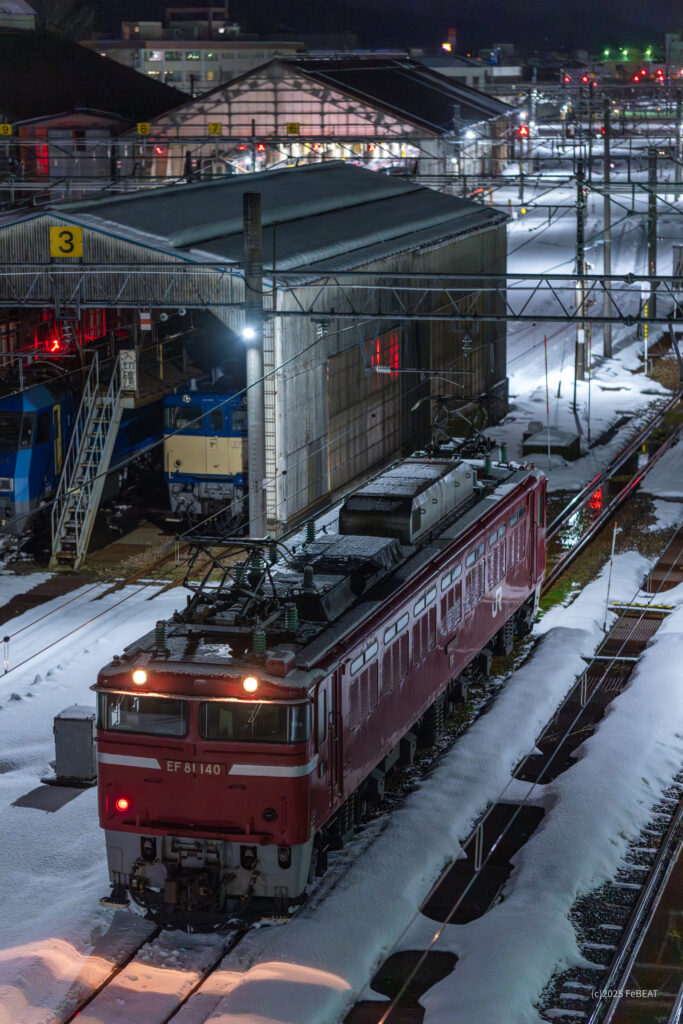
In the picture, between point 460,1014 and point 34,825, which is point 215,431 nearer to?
point 34,825

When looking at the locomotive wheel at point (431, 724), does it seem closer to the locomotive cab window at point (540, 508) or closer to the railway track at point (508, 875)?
the railway track at point (508, 875)

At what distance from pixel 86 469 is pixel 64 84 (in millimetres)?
43250

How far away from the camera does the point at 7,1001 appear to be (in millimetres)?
13375

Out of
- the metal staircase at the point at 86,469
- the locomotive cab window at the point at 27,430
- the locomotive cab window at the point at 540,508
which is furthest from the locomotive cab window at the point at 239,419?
the locomotive cab window at the point at 540,508

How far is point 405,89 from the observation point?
7281 cm

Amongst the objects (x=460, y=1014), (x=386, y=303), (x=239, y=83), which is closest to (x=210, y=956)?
(x=460, y=1014)

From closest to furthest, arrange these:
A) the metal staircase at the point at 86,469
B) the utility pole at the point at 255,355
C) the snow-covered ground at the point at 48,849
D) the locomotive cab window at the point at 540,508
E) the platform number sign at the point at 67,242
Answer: the snow-covered ground at the point at 48,849
the locomotive cab window at the point at 540,508
the utility pole at the point at 255,355
the platform number sign at the point at 67,242
the metal staircase at the point at 86,469

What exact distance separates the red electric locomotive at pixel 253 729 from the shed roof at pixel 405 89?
1946 inches

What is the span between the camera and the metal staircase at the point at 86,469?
3031 centimetres

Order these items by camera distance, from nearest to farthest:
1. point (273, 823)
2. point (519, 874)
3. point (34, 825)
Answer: point (273, 823), point (519, 874), point (34, 825)

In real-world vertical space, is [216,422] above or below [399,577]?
below

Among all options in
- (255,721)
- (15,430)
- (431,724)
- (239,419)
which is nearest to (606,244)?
(239,419)

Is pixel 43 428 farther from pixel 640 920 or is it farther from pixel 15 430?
pixel 640 920

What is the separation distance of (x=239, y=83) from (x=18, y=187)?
20.9 m
